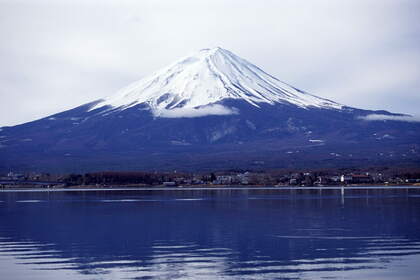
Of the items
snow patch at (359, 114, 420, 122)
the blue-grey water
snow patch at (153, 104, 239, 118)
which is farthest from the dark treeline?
snow patch at (359, 114, 420, 122)

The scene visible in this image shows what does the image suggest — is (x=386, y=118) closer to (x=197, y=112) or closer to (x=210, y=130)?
(x=210, y=130)

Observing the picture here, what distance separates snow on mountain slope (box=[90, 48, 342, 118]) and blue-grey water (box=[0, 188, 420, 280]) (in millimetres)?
103508

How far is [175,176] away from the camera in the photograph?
8000 centimetres

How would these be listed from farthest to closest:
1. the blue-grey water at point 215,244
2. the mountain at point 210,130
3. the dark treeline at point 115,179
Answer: the mountain at point 210,130, the dark treeline at point 115,179, the blue-grey water at point 215,244

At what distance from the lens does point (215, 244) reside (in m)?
21.9

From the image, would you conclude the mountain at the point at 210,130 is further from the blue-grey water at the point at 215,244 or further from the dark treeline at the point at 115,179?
the blue-grey water at the point at 215,244

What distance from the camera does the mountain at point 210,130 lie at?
98.6 m

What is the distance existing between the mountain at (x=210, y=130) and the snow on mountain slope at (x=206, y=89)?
20 cm

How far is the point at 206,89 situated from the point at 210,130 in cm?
1841

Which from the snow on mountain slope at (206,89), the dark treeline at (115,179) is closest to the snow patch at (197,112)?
the snow on mountain slope at (206,89)

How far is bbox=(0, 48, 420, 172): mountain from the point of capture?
98562mm

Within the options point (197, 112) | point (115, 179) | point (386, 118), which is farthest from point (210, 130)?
point (115, 179)

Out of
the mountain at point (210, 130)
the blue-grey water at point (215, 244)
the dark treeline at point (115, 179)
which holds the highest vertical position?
the mountain at point (210, 130)

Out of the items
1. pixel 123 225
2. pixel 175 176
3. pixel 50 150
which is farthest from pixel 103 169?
pixel 123 225
